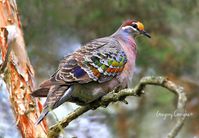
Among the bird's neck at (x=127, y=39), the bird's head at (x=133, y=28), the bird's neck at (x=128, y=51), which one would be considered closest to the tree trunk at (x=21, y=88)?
the bird's neck at (x=128, y=51)

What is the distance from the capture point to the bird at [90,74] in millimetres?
5004

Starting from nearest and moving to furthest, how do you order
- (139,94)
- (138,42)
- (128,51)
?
(139,94) → (128,51) → (138,42)

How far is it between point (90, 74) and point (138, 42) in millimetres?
3124

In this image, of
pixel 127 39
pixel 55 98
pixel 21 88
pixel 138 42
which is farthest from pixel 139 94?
pixel 138 42

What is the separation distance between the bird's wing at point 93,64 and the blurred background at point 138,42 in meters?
2.30

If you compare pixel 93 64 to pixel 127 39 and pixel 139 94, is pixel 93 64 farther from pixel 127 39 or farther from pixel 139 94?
pixel 139 94

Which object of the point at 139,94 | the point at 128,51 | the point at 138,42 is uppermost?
the point at 139,94

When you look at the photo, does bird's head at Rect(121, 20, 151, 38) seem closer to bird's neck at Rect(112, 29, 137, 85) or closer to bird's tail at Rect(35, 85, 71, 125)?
bird's neck at Rect(112, 29, 137, 85)

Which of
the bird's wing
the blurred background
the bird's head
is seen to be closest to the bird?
the bird's wing

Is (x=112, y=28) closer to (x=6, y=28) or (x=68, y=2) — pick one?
(x=68, y=2)

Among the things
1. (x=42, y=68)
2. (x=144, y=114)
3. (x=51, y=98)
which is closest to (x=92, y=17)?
(x=42, y=68)

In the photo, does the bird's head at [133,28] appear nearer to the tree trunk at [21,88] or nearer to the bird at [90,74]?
the bird at [90,74]

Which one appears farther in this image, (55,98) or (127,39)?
(127,39)

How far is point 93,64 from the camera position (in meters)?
5.28
